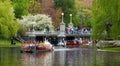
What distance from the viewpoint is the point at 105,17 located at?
64938 mm

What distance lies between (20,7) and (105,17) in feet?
157

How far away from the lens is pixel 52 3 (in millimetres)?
121812

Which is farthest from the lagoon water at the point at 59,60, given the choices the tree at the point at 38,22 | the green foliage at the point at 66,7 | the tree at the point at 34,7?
the green foliage at the point at 66,7

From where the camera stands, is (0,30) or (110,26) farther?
(0,30)

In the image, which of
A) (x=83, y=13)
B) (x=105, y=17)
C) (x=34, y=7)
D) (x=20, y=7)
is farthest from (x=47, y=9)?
(x=105, y=17)

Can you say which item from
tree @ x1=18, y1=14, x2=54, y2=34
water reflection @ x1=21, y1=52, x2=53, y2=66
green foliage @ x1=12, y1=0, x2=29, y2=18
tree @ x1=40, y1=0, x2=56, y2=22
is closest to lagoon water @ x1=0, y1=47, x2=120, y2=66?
water reflection @ x1=21, y1=52, x2=53, y2=66

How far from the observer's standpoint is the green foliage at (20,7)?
362ft

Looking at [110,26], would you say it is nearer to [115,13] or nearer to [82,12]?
[115,13]

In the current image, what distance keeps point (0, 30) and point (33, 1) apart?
3534cm

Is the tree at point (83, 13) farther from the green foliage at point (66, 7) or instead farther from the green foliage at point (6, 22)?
the green foliage at point (6, 22)

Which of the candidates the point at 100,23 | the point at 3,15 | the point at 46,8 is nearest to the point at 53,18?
the point at 46,8

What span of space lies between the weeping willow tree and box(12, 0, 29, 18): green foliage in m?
43.0

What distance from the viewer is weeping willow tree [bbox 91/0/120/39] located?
56094 mm

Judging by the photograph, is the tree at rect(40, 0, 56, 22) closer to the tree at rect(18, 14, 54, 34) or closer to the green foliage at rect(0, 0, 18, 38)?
the tree at rect(18, 14, 54, 34)
